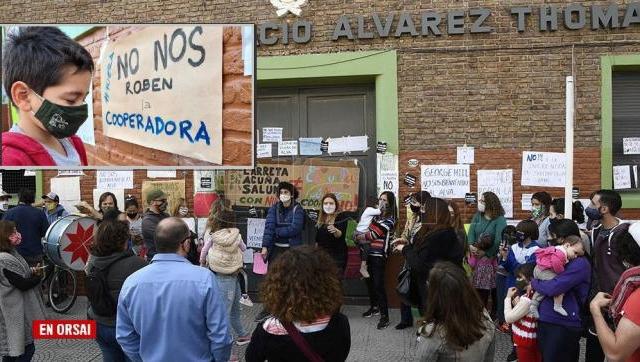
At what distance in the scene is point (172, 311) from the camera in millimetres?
3416

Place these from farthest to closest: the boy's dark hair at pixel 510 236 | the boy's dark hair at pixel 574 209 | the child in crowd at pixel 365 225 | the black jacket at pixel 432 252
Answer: the child in crowd at pixel 365 225
the boy's dark hair at pixel 574 209
the boy's dark hair at pixel 510 236
the black jacket at pixel 432 252

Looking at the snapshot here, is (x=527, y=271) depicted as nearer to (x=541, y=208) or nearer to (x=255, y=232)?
(x=541, y=208)

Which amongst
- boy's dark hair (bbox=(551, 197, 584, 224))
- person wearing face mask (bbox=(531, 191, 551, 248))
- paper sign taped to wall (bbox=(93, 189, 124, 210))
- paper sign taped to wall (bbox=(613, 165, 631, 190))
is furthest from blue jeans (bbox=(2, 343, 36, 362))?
paper sign taped to wall (bbox=(613, 165, 631, 190))

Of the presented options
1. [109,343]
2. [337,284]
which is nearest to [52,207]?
[109,343]

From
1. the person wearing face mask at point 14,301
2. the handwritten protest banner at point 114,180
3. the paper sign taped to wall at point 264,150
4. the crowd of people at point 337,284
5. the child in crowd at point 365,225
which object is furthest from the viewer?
the handwritten protest banner at point 114,180

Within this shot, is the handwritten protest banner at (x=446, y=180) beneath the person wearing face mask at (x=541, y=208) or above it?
above

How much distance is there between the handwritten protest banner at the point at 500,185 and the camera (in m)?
8.62

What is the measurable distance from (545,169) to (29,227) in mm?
7576

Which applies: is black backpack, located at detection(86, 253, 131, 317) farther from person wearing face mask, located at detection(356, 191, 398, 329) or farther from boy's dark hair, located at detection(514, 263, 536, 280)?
person wearing face mask, located at detection(356, 191, 398, 329)

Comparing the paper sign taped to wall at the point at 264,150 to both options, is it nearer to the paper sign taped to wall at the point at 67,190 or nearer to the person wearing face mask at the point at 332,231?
the person wearing face mask at the point at 332,231

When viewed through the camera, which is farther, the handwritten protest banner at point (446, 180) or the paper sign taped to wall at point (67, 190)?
the paper sign taped to wall at point (67, 190)

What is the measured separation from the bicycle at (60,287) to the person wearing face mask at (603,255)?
24.0 ft

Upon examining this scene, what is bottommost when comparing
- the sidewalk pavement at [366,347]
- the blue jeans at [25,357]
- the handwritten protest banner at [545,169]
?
the sidewalk pavement at [366,347]

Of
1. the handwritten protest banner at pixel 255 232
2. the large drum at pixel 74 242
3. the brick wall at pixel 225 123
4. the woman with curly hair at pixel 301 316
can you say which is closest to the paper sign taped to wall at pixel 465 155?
the handwritten protest banner at pixel 255 232
